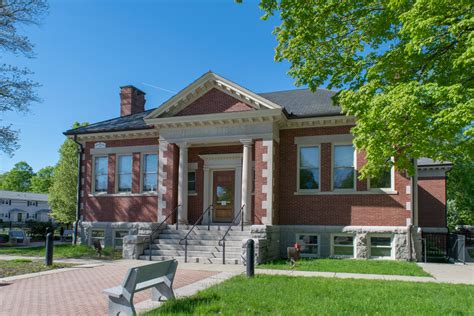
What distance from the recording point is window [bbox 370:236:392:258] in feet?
50.9

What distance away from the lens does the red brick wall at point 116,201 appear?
19.2m

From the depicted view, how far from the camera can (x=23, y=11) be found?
59.6ft

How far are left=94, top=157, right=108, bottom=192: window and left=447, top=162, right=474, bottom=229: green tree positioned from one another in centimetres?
2863

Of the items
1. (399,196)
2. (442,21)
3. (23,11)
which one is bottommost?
(399,196)

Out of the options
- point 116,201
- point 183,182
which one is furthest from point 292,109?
point 116,201

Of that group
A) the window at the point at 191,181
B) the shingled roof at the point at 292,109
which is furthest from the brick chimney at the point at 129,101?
the window at the point at 191,181

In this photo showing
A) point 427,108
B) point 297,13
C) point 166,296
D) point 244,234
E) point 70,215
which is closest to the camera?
point 166,296

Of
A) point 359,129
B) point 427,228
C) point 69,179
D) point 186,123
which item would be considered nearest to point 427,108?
point 359,129

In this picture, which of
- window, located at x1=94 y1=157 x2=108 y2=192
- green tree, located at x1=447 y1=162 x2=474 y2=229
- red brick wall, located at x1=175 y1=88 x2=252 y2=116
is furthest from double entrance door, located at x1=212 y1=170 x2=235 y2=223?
green tree, located at x1=447 y1=162 x2=474 y2=229

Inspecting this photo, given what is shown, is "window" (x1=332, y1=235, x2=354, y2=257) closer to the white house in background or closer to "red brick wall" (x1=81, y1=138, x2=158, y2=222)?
"red brick wall" (x1=81, y1=138, x2=158, y2=222)

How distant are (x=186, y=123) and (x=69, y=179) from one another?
23.3 m

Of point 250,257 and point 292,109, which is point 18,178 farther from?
point 250,257

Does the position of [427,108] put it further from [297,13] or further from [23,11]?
[23,11]

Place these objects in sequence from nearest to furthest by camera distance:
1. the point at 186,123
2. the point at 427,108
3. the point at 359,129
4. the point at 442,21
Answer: the point at 442,21
the point at 427,108
the point at 359,129
the point at 186,123
